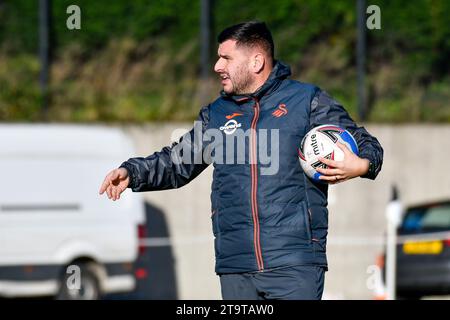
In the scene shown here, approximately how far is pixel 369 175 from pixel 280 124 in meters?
0.52

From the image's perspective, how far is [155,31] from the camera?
1842 cm

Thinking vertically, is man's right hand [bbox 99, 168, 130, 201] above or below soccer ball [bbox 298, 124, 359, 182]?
below

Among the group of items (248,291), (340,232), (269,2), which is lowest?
(340,232)

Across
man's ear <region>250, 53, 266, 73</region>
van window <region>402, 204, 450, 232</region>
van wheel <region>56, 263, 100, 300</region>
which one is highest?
man's ear <region>250, 53, 266, 73</region>

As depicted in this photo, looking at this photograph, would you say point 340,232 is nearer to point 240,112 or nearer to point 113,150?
point 113,150

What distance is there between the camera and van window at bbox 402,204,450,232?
1452 cm

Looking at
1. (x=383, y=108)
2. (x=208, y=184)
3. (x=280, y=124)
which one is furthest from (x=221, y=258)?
(x=383, y=108)

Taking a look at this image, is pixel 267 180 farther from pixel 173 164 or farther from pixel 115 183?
pixel 115 183

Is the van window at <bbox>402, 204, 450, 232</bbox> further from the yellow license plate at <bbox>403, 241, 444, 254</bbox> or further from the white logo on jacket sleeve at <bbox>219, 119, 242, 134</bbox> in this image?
the white logo on jacket sleeve at <bbox>219, 119, 242, 134</bbox>

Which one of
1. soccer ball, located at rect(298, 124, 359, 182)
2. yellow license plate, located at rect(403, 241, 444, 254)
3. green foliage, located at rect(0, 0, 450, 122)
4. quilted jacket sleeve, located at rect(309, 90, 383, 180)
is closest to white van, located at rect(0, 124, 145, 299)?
green foliage, located at rect(0, 0, 450, 122)

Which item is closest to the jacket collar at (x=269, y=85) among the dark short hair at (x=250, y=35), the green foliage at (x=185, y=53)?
the dark short hair at (x=250, y=35)

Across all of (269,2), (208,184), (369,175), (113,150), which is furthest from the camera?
(269,2)

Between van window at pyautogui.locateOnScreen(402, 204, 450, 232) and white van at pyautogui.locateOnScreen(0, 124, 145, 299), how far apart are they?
3.37 m

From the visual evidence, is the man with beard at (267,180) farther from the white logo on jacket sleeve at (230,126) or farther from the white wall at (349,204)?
the white wall at (349,204)
